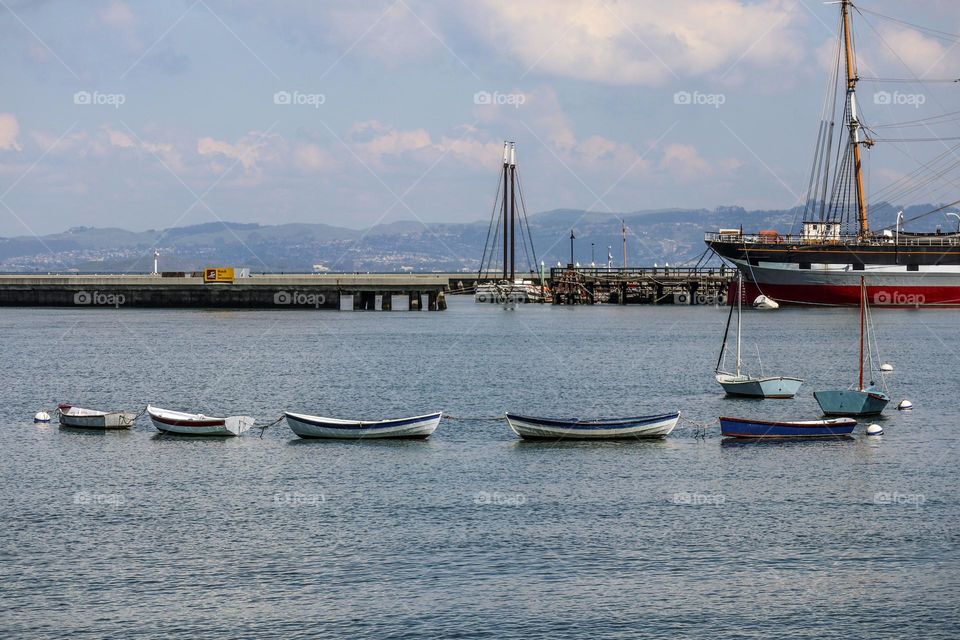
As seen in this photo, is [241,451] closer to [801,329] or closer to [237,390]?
[237,390]

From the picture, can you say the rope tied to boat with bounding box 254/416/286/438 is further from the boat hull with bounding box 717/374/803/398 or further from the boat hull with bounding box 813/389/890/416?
the boat hull with bounding box 813/389/890/416

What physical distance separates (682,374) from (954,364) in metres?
20.4

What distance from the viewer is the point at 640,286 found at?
174 metres

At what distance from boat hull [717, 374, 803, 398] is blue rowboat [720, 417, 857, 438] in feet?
35.4

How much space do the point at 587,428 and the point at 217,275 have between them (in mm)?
103237

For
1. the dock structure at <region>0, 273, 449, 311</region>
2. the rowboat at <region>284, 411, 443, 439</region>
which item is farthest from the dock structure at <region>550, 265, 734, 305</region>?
the rowboat at <region>284, 411, 443, 439</region>

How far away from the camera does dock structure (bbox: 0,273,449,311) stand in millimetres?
142500

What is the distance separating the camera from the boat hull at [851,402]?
52312mm

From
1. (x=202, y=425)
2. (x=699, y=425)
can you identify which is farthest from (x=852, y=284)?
(x=202, y=425)

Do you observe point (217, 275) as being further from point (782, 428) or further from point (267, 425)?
point (782, 428)

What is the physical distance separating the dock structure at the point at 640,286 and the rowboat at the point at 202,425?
4807 inches

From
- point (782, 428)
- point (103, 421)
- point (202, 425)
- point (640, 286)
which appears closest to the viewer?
point (782, 428)

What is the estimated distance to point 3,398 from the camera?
61.3 metres

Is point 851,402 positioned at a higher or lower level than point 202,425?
higher
